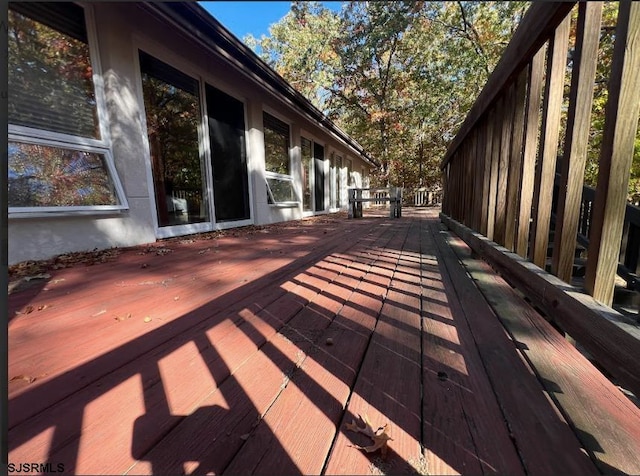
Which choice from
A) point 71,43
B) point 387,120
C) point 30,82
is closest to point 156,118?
point 71,43

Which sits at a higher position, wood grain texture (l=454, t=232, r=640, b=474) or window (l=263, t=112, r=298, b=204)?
window (l=263, t=112, r=298, b=204)

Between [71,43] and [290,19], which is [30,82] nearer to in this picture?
[71,43]

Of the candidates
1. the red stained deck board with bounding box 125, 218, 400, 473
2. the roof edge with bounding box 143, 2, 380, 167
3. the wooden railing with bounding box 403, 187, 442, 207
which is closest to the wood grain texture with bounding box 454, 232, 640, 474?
the red stained deck board with bounding box 125, 218, 400, 473

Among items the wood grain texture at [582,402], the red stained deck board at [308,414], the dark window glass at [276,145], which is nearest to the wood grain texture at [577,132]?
the wood grain texture at [582,402]

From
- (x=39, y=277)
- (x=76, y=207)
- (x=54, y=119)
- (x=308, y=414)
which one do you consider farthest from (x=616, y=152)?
(x=54, y=119)

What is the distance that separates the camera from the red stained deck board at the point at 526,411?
23.3 inches

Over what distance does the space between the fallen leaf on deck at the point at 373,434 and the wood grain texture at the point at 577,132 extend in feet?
3.00

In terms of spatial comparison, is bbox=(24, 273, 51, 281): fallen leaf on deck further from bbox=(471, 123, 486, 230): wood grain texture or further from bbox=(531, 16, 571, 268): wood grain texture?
bbox=(471, 123, 486, 230): wood grain texture

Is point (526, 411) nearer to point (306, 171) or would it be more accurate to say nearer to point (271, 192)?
point (271, 192)

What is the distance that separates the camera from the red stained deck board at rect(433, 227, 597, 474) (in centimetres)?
59

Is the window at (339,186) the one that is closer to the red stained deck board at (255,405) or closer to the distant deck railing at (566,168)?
the distant deck railing at (566,168)

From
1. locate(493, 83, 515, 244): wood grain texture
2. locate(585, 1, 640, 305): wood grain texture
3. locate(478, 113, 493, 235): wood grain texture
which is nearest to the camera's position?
locate(585, 1, 640, 305): wood grain texture

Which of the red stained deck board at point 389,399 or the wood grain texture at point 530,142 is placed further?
the wood grain texture at point 530,142

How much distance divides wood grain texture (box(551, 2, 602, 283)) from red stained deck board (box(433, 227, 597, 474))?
1.19ft
